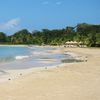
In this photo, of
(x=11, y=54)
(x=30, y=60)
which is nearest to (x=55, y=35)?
(x=11, y=54)

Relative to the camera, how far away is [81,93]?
35.0 feet

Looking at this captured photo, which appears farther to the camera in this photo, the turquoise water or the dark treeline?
the dark treeline

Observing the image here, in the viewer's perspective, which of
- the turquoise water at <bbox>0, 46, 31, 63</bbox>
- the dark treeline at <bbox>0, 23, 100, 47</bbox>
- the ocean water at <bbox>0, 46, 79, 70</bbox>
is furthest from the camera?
the dark treeline at <bbox>0, 23, 100, 47</bbox>

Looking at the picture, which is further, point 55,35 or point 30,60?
point 55,35

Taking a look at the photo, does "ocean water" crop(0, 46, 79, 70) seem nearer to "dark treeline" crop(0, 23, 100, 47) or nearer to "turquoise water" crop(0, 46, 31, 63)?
"turquoise water" crop(0, 46, 31, 63)

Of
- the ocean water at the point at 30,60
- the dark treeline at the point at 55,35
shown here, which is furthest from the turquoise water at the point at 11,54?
the dark treeline at the point at 55,35

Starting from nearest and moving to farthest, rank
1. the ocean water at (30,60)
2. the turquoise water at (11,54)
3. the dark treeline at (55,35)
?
the ocean water at (30,60) < the turquoise water at (11,54) < the dark treeline at (55,35)

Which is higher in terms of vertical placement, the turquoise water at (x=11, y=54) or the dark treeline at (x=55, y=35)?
the dark treeline at (x=55, y=35)

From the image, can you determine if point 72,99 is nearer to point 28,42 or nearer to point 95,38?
point 95,38

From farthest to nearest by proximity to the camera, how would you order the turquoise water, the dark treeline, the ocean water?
1. the dark treeline
2. the turquoise water
3. the ocean water

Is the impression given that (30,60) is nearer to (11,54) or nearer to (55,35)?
(11,54)

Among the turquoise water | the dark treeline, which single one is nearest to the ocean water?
the turquoise water

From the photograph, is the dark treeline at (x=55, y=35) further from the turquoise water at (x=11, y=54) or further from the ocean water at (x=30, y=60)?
the ocean water at (x=30, y=60)

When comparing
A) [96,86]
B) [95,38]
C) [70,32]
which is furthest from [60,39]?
[96,86]
